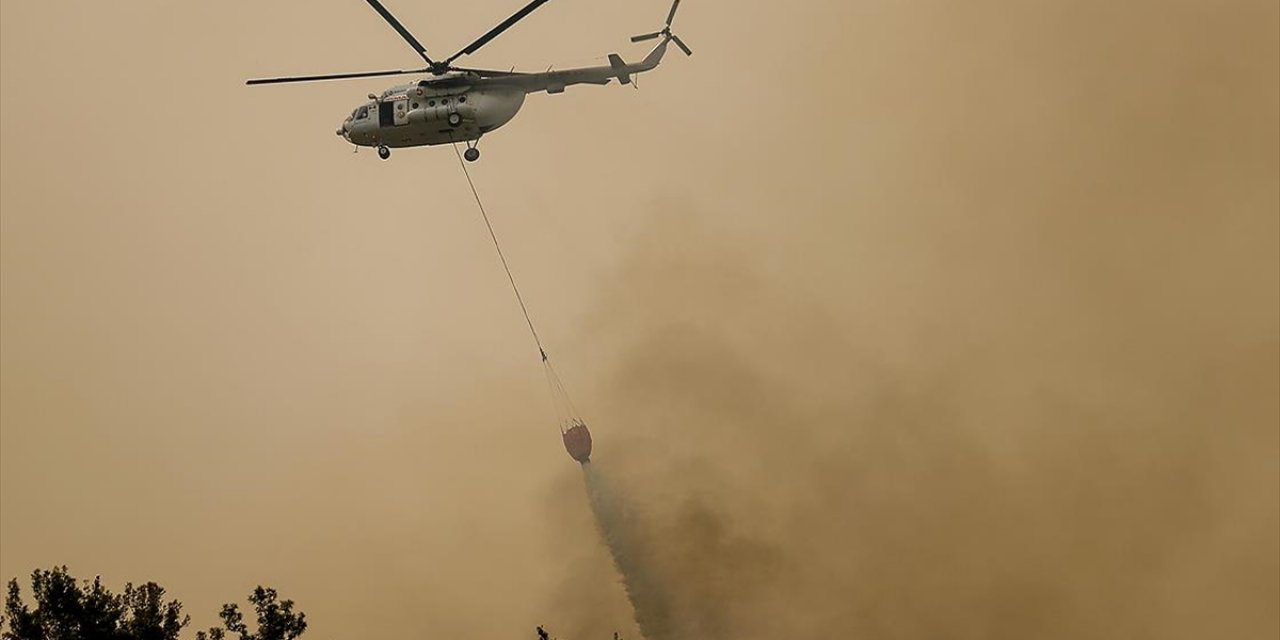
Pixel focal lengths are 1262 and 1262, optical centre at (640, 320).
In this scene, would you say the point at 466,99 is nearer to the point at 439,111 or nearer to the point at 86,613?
the point at 439,111

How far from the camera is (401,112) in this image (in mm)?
48250

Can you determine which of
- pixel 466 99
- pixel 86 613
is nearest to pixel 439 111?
pixel 466 99

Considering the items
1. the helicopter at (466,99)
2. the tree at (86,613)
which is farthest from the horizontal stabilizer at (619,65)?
the tree at (86,613)

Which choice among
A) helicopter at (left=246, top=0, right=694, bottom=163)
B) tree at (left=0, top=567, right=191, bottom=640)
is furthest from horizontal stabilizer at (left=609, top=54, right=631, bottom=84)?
tree at (left=0, top=567, right=191, bottom=640)

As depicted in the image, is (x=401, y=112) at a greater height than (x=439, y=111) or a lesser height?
greater

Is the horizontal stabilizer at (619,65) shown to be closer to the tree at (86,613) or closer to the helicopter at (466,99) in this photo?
the helicopter at (466,99)

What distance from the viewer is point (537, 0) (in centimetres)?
3816

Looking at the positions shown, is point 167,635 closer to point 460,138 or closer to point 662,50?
point 460,138

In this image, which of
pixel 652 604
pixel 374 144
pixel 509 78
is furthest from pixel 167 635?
pixel 652 604

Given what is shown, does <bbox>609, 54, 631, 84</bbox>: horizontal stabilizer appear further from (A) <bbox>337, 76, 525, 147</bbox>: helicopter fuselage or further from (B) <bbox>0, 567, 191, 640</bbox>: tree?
(B) <bbox>0, 567, 191, 640</bbox>: tree

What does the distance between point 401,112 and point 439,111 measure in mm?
1643

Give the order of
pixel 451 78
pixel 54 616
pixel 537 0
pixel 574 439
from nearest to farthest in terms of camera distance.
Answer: pixel 537 0 → pixel 54 616 → pixel 451 78 → pixel 574 439

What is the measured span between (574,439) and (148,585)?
26.7 meters

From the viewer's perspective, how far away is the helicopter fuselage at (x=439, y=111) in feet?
156
